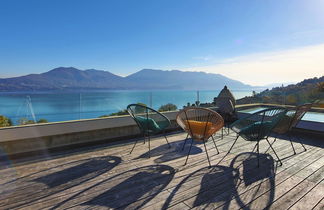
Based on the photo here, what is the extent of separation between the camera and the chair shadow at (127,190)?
5.49ft

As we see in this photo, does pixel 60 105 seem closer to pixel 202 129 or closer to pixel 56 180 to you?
pixel 56 180

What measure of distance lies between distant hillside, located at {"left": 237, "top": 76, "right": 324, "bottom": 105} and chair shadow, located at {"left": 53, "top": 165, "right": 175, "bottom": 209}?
5.61m

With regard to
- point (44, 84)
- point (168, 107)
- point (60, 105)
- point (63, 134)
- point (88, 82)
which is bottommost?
point (63, 134)

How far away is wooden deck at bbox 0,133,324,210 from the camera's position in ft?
5.52

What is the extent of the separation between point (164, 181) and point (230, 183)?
79 centimetres

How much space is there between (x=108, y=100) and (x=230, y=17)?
17.9 feet

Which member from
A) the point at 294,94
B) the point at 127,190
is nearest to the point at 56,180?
the point at 127,190

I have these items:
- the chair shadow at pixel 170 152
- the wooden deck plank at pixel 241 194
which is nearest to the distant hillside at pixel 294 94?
the chair shadow at pixel 170 152

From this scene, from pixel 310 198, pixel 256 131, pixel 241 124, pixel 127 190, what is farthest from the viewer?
pixel 241 124

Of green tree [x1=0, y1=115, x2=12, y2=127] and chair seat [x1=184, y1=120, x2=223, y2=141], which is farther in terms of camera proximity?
green tree [x1=0, y1=115, x2=12, y2=127]

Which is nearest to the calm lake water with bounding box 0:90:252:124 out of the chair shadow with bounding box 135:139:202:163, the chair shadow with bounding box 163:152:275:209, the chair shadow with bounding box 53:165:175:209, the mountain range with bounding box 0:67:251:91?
the mountain range with bounding box 0:67:251:91

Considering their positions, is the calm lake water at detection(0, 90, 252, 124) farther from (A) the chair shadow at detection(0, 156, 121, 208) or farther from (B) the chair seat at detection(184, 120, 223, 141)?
(B) the chair seat at detection(184, 120, 223, 141)

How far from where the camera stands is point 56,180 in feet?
6.91

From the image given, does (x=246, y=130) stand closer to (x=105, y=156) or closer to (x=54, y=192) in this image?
(x=105, y=156)
